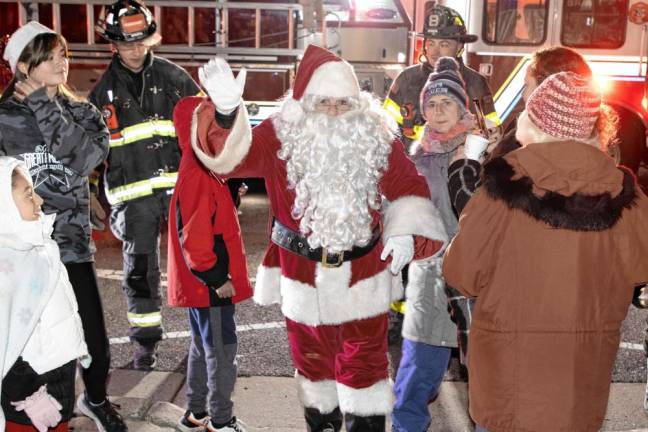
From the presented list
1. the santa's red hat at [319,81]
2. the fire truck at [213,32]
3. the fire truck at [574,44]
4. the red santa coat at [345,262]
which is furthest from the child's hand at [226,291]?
the fire truck at [574,44]

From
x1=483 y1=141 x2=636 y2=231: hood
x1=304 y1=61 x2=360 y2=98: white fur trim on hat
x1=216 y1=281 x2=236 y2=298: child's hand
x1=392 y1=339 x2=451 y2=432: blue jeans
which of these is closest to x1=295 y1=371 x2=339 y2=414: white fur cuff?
x1=392 y1=339 x2=451 y2=432: blue jeans

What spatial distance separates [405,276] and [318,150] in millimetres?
1977

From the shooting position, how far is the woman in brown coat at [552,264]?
7.97 ft

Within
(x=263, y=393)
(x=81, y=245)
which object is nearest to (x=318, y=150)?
(x=81, y=245)

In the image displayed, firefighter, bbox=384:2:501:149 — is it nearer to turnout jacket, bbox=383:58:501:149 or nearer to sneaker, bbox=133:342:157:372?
turnout jacket, bbox=383:58:501:149

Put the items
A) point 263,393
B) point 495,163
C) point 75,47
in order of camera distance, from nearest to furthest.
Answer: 1. point 495,163
2. point 263,393
3. point 75,47

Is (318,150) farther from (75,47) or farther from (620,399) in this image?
(75,47)

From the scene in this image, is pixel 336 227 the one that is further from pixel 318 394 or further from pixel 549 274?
pixel 549 274

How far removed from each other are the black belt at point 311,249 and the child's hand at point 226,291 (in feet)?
1.08

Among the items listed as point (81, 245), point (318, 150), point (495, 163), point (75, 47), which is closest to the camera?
point (495, 163)

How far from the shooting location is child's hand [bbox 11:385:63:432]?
2799 mm

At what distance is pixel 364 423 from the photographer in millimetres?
3412

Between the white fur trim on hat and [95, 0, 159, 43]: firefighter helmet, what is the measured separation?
171 centimetres

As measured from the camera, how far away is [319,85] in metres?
3.38
